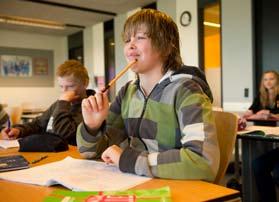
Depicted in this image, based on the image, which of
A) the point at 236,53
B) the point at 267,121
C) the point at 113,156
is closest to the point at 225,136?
the point at 113,156

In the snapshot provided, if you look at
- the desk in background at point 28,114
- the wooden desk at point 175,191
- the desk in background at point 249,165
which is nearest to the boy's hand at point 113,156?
the wooden desk at point 175,191

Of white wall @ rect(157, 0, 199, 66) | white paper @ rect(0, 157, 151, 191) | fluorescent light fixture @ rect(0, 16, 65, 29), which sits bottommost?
white paper @ rect(0, 157, 151, 191)

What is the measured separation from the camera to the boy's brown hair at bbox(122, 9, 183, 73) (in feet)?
3.68

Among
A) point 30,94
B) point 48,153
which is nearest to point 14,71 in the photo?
point 30,94

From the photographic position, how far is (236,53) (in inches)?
164

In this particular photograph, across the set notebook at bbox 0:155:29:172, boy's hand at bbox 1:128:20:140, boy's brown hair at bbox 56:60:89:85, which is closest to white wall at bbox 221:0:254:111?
boy's brown hair at bbox 56:60:89:85

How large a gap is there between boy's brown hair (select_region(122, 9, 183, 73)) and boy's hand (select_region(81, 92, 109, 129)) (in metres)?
0.25

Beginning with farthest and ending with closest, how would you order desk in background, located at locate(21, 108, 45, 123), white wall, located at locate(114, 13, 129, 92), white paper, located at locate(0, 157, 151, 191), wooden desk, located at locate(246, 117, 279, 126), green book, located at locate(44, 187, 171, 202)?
desk in background, located at locate(21, 108, 45, 123) → white wall, located at locate(114, 13, 129, 92) → wooden desk, located at locate(246, 117, 279, 126) → white paper, located at locate(0, 157, 151, 191) → green book, located at locate(44, 187, 171, 202)

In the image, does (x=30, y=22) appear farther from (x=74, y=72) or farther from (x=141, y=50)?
(x=141, y=50)

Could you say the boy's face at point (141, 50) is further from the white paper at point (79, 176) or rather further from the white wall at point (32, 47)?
the white wall at point (32, 47)

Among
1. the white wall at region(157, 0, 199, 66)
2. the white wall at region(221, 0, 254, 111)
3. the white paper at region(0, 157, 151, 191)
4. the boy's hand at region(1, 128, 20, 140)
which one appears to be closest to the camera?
the white paper at region(0, 157, 151, 191)

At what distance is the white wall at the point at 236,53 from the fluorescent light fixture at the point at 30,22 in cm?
394

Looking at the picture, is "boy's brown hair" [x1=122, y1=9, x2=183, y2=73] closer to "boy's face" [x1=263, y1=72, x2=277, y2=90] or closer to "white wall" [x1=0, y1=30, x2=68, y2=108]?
"boy's face" [x1=263, y1=72, x2=277, y2=90]

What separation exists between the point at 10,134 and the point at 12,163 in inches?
29.9
